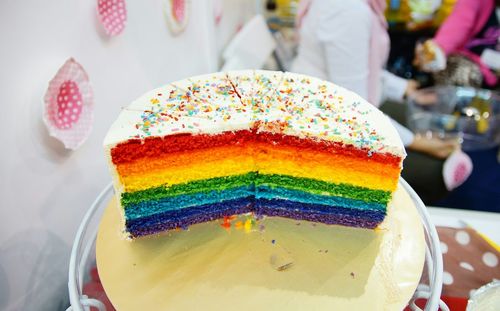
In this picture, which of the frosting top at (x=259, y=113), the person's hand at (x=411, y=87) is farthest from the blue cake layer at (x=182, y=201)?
the person's hand at (x=411, y=87)

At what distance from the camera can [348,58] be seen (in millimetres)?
2209

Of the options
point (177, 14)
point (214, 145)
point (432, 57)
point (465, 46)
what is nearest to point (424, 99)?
point (432, 57)

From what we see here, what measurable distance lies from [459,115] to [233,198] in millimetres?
2017

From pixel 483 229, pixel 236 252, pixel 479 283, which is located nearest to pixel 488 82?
pixel 483 229

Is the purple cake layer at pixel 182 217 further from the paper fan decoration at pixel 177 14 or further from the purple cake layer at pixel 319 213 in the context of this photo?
the paper fan decoration at pixel 177 14

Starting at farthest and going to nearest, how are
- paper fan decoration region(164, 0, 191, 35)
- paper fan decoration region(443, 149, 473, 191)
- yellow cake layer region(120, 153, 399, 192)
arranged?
paper fan decoration region(443, 149, 473, 191) < paper fan decoration region(164, 0, 191, 35) < yellow cake layer region(120, 153, 399, 192)

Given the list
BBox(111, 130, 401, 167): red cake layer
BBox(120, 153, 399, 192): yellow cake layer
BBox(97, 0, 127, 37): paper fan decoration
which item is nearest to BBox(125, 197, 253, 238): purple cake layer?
BBox(120, 153, 399, 192): yellow cake layer

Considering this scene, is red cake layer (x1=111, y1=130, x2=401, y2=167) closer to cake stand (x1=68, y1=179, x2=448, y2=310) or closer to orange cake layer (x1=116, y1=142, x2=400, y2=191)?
orange cake layer (x1=116, y1=142, x2=400, y2=191)

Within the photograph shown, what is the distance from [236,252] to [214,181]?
0.27 metres

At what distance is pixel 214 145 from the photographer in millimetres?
1391

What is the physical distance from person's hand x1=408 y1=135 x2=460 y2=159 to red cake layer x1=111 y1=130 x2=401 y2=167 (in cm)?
130

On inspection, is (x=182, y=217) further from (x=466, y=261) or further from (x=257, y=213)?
(x=466, y=261)

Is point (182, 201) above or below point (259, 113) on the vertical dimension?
below

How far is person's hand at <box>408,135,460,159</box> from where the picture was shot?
97.8 inches
